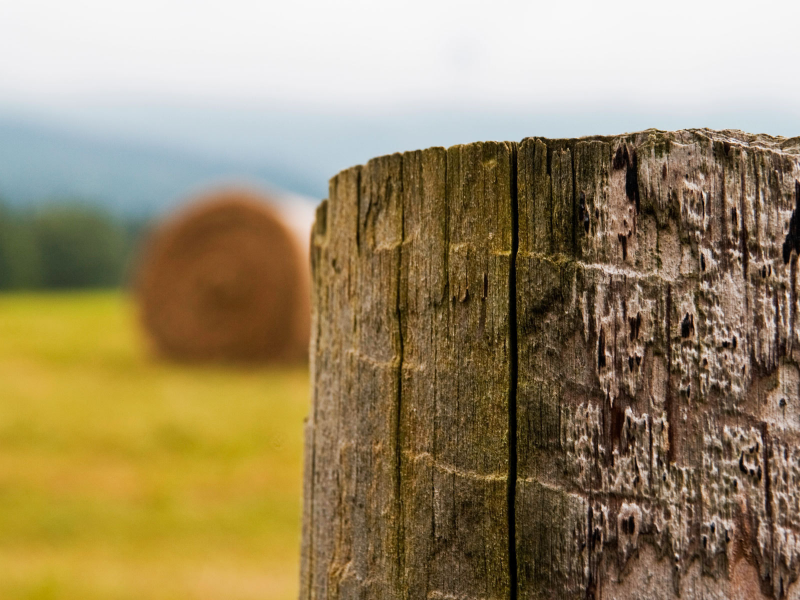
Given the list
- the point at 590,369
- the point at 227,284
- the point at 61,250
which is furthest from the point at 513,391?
the point at 61,250

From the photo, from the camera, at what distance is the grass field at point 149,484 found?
14.2ft

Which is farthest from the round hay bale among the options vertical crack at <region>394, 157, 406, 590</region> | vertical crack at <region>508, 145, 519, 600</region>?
vertical crack at <region>508, 145, 519, 600</region>

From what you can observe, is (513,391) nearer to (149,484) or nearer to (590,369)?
(590,369)

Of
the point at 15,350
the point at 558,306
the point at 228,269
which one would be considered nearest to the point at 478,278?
the point at 558,306

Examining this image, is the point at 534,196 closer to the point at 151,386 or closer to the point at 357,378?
the point at 357,378

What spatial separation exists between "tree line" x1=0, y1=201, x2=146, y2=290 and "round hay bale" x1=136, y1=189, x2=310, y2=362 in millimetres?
34017

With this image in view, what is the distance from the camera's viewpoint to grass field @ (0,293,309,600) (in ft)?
14.2

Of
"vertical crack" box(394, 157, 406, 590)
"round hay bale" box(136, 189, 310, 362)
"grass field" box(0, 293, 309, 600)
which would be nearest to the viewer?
"vertical crack" box(394, 157, 406, 590)

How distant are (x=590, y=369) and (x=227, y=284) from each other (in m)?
11.4

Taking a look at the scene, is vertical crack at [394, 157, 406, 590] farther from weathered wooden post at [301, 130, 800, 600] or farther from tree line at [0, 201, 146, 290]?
tree line at [0, 201, 146, 290]

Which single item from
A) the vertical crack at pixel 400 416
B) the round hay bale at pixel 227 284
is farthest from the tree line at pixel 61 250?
the vertical crack at pixel 400 416

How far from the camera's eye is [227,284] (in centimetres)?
1207

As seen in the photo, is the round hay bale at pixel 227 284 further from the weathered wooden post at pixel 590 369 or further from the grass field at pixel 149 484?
the weathered wooden post at pixel 590 369

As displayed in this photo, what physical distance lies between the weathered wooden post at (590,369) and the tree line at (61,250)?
46.0 metres
